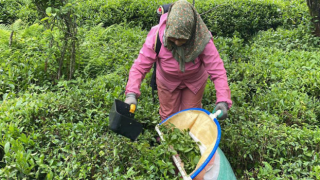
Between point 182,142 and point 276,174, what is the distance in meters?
1.09

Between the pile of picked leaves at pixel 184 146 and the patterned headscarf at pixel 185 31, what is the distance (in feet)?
1.90

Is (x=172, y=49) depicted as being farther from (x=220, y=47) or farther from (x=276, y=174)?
(x=220, y=47)

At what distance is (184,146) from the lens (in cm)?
222

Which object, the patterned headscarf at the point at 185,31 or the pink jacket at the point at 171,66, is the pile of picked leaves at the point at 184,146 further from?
the patterned headscarf at the point at 185,31

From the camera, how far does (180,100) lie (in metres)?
3.02

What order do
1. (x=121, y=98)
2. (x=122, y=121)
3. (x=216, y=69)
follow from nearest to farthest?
(x=122, y=121)
(x=216, y=69)
(x=121, y=98)

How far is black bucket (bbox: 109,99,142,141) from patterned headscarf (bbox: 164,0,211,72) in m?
0.64

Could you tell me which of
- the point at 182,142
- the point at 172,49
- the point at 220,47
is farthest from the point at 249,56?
Answer: the point at 182,142

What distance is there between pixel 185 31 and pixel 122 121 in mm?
867

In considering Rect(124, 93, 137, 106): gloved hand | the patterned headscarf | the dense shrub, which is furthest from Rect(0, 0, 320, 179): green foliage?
the patterned headscarf

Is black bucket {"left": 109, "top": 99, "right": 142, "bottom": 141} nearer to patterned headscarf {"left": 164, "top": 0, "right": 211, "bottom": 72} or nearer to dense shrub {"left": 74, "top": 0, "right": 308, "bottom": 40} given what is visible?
patterned headscarf {"left": 164, "top": 0, "right": 211, "bottom": 72}

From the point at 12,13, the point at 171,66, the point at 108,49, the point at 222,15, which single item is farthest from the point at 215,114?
the point at 12,13

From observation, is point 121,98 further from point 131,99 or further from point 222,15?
point 222,15

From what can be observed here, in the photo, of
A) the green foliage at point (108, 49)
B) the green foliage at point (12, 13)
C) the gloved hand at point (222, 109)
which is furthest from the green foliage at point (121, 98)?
the gloved hand at point (222, 109)
